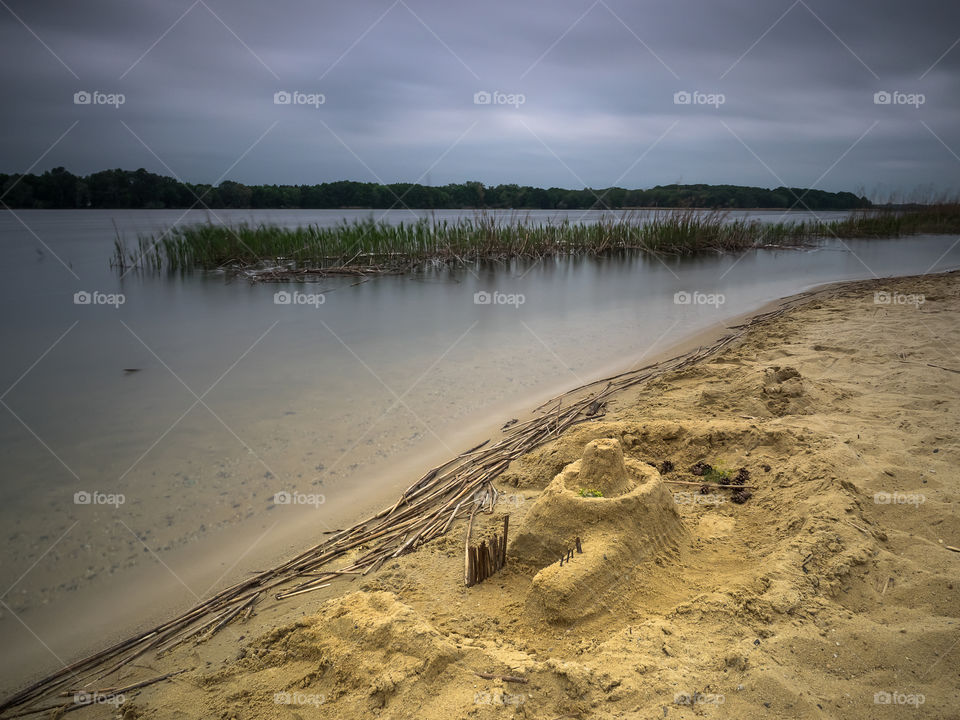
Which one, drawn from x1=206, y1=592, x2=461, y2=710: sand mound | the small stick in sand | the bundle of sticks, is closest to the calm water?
the bundle of sticks

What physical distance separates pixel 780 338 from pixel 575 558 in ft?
18.0

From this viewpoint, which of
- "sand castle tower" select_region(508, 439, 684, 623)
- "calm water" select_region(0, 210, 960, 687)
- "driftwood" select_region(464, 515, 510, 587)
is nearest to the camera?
"sand castle tower" select_region(508, 439, 684, 623)

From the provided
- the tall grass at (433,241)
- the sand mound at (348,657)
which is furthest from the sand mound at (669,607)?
the tall grass at (433,241)

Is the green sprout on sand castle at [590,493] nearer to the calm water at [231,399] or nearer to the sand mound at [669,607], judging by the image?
the sand mound at [669,607]

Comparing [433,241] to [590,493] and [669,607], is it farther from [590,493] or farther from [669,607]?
[669,607]

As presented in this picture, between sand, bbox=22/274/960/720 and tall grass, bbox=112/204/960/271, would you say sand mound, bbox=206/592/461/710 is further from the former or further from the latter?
tall grass, bbox=112/204/960/271

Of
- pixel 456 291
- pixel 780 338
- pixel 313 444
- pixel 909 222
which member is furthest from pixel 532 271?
pixel 909 222

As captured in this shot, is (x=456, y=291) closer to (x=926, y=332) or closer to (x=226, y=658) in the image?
(x=926, y=332)

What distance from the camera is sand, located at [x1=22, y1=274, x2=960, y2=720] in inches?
66.7

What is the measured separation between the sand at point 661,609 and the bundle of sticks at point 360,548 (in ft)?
0.36

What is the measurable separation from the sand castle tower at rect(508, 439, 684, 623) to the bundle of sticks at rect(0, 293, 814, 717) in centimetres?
67

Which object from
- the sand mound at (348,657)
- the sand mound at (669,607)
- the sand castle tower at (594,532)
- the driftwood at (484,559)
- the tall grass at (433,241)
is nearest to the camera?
the sand mound at (669,607)

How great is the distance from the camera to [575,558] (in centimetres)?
221

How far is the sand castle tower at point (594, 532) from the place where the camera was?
2.10m
